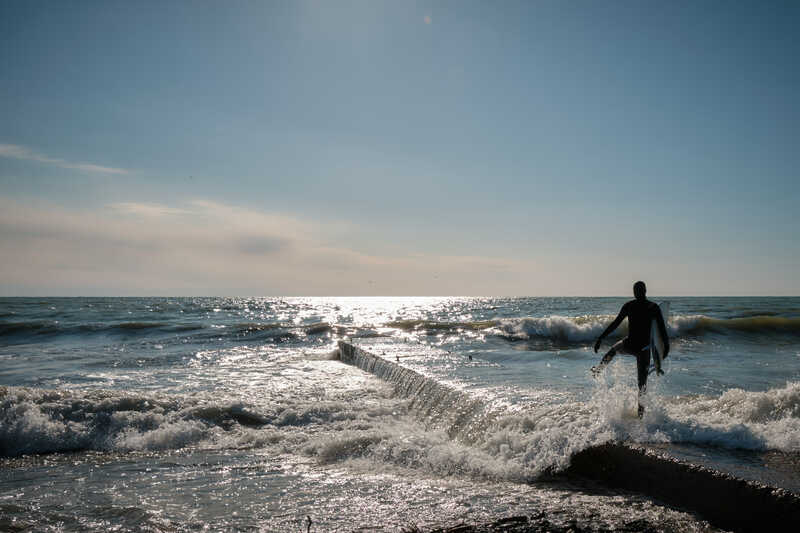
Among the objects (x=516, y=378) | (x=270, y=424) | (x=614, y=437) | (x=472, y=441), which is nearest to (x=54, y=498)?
(x=270, y=424)

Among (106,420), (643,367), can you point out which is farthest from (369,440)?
(106,420)

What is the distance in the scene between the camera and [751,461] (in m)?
5.11

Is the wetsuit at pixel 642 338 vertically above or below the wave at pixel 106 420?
above

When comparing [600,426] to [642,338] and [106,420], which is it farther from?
[106,420]

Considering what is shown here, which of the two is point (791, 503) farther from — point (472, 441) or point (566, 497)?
point (472, 441)

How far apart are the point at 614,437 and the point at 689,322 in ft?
73.2

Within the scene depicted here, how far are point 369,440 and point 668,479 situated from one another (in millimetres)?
4267

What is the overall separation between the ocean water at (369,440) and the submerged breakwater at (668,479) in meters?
0.08

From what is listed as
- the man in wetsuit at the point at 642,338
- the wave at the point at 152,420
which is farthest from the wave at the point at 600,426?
the wave at the point at 152,420

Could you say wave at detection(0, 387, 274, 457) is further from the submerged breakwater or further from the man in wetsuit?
the man in wetsuit

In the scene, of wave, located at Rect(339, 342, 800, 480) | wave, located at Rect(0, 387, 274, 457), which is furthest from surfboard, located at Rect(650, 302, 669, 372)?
wave, located at Rect(0, 387, 274, 457)

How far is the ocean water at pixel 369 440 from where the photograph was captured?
4.93m

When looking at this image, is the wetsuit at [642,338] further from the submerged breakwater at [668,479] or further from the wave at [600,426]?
the submerged breakwater at [668,479]

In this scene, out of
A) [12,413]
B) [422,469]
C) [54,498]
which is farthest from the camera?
[12,413]
